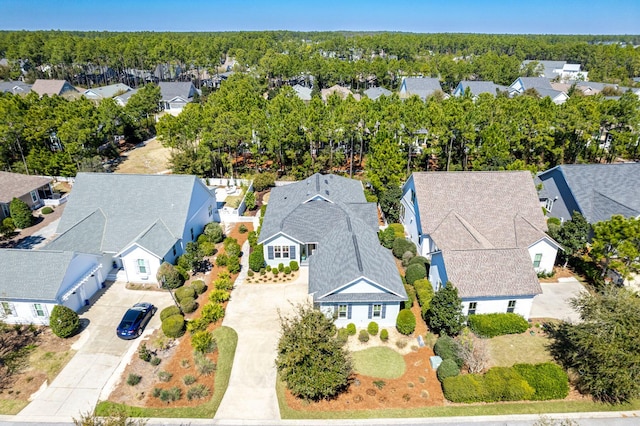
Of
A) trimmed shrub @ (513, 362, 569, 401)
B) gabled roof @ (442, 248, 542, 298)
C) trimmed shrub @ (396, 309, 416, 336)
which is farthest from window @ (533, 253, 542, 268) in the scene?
trimmed shrub @ (396, 309, 416, 336)

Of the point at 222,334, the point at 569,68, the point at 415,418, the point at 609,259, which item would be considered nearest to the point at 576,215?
the point at 609,259

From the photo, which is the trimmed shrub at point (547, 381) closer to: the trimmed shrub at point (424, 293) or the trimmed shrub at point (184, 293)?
the trimmed shrub at point (424, 293)

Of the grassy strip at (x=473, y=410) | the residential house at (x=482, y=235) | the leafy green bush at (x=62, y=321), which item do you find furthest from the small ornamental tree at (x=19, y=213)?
the residential house at (x=482, y=235)

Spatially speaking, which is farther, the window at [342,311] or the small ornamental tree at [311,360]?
the window at [342,311]

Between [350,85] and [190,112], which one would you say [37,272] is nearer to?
[190,112]

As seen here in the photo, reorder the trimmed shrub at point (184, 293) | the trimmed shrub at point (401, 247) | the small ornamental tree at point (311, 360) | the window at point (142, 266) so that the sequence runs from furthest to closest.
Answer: the trimmed shrub at point (401, 247) < the window at point (142, 266) < the trimmed shrub at point (184, 293) < the small ornamental tree at point (311, 360)

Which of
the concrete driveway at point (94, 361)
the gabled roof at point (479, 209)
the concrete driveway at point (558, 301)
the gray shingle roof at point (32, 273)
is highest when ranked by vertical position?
the gabled roof at point (479, 209)
